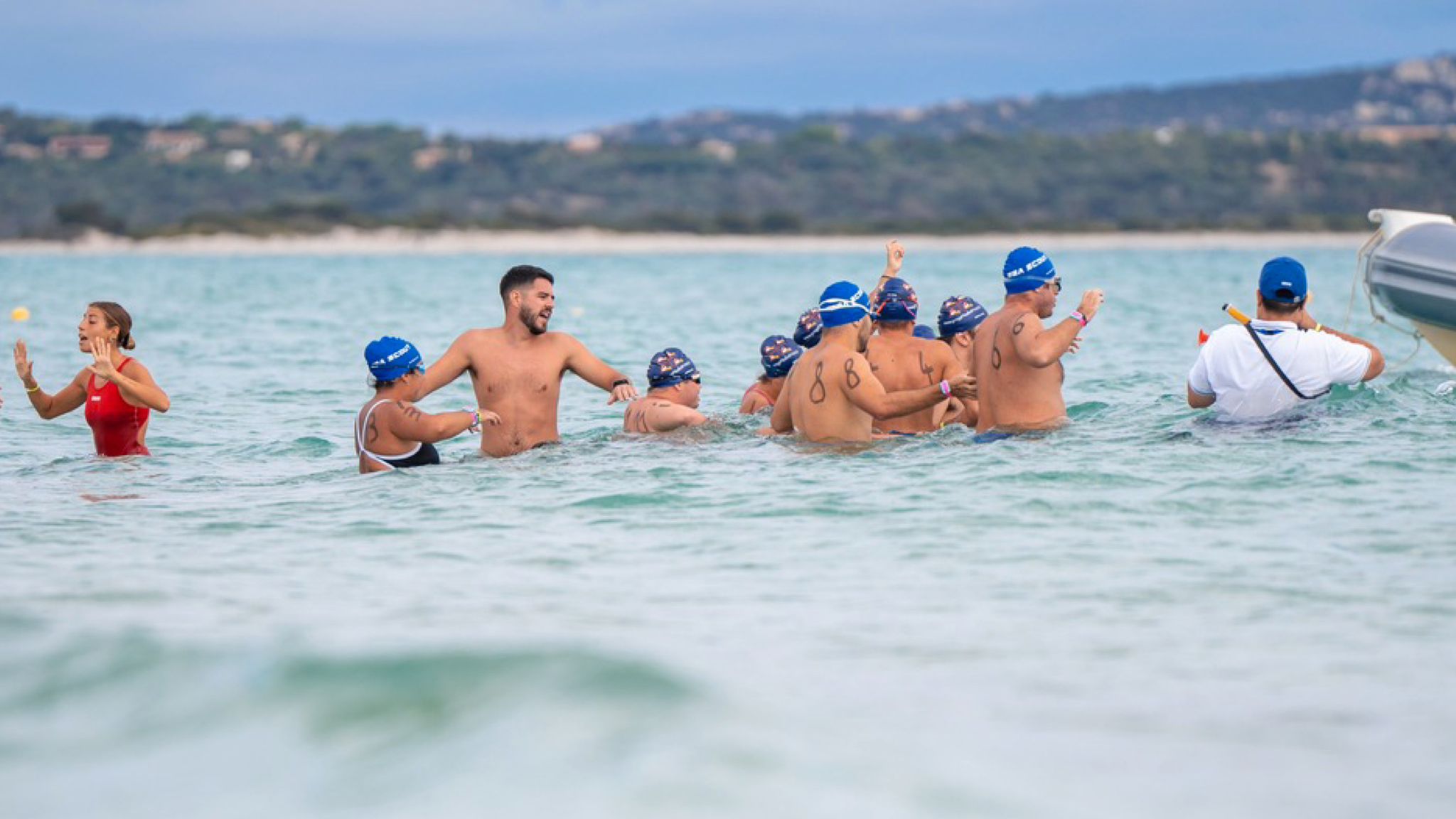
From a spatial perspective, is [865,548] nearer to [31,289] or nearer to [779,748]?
[779,748]

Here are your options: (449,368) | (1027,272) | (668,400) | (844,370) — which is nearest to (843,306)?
(844,370)

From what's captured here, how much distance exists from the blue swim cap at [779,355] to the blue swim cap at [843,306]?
1.97 metres

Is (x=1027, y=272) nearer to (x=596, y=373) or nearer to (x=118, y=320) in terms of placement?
(x=596, y=373)

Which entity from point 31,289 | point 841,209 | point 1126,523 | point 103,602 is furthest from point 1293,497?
point 841,209

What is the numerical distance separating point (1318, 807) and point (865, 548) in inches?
144

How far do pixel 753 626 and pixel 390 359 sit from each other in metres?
4.40

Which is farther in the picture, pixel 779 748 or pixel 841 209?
pixel 841 209

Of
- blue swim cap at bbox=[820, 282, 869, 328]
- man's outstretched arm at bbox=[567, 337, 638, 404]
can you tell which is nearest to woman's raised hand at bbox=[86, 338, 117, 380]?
man's outstretched arm at bbox=[567, 337, 638, 404]

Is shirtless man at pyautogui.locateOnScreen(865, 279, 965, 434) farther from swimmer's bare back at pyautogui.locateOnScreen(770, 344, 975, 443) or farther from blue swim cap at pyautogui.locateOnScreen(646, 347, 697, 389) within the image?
blue swim cap at pyautogui.locateOnScreen(646, 347, 697, 389)

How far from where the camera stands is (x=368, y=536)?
8.84 metres

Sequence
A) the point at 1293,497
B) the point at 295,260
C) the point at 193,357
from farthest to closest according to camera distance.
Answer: the point at 295,260 < the point at 193,357 < the point at 1293,497

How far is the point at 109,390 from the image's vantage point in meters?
11.7

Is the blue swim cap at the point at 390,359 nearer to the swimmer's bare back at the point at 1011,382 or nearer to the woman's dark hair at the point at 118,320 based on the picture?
the woman's dark hair at the point at 118,320

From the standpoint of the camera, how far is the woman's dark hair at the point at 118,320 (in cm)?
1113
